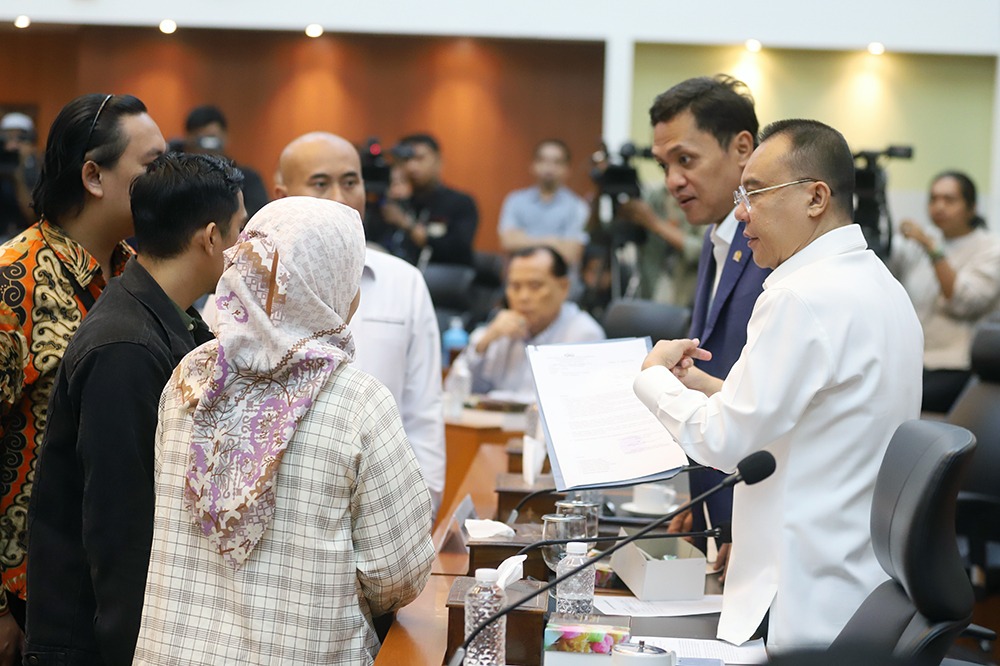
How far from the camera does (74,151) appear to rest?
204cm

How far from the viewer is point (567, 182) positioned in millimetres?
8750

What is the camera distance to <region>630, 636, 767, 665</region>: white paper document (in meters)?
1.62

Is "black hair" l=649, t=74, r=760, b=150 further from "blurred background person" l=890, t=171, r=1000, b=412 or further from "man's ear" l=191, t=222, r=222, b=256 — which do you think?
"blurred background person" l=890, t=171, r=1000, b=412

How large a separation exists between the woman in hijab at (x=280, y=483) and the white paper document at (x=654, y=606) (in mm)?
405

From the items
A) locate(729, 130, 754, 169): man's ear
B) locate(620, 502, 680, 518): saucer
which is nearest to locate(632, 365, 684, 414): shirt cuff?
locate(620, 502, 680, 518): saucer

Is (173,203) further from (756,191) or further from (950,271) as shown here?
(950,271)

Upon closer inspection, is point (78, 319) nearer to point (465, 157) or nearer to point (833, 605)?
point (833, 605)

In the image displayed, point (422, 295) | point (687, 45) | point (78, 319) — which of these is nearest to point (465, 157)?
point (687, 45)

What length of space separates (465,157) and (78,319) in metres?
7.01

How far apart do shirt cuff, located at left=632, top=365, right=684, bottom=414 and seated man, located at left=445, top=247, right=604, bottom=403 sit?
2.45 m

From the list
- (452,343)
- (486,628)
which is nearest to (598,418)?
(486,628)

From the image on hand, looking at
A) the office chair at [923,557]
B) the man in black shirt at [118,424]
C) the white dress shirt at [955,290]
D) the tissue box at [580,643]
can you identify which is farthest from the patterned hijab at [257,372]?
the white dress shirt at [955,290]

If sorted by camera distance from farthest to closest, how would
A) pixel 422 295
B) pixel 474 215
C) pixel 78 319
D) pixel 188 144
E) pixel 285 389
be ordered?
pixel 474 215 → pixel 188 144 → pixel 422 295 → pixel 78 319 → pixel 285 389

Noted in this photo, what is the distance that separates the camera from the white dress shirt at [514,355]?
4336mm
